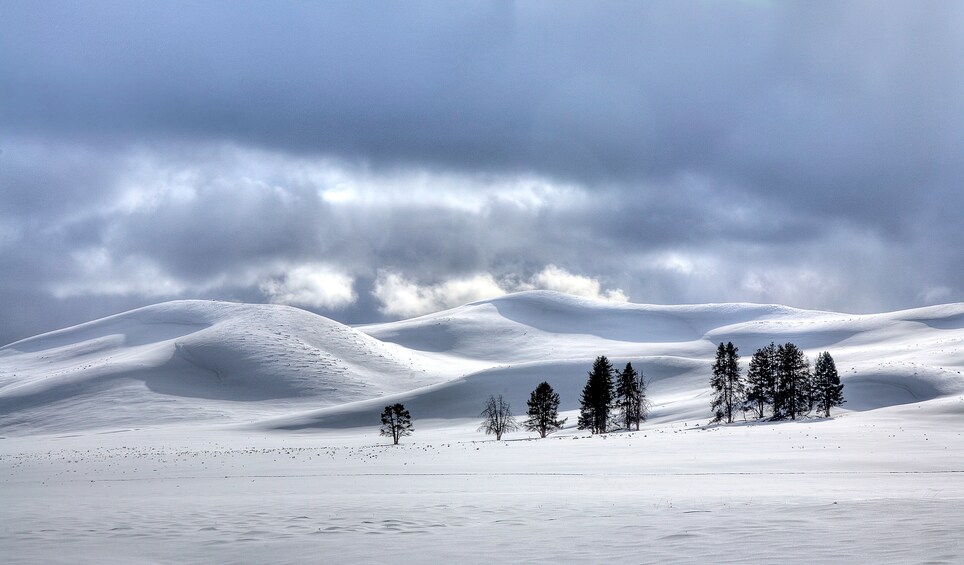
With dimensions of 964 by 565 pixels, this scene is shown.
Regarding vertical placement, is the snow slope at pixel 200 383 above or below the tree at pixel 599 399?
above

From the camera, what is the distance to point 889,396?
342 ft

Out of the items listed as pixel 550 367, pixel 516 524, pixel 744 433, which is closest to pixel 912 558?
pixel 516 524

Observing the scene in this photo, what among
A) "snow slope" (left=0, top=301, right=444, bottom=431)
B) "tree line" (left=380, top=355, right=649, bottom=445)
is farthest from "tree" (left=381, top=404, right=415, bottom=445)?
"snow slope" (left=0, top=301, right=444, bottom=431)

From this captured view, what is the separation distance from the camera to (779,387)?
84000mm

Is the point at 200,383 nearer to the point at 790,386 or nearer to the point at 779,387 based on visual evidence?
the point at 779,387

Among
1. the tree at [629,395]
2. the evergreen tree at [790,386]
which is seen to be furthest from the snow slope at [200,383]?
the evergreen tree at [790,386]

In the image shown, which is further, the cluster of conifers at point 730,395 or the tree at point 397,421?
the cluster of conifers at point 730,395

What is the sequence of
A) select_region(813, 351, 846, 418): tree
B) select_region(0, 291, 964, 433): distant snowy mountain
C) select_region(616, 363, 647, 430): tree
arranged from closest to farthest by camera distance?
select_region(616, 363, 647, 430): tree → select_region(813, 351, 846, 418): tree → select_region(0, 291, 964, 433): distant snowy mountain

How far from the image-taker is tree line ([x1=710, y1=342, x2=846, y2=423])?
82188mm

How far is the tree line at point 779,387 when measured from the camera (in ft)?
270

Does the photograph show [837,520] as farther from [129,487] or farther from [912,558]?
[129,487]

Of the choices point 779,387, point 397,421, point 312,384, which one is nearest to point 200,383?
point 312,384

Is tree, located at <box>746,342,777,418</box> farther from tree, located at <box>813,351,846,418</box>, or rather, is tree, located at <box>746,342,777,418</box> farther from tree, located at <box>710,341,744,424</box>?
tree, located at <box>813,351,846,418</box>

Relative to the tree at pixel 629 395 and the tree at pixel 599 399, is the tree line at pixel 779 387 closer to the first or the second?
the tree at pixel 629 395
